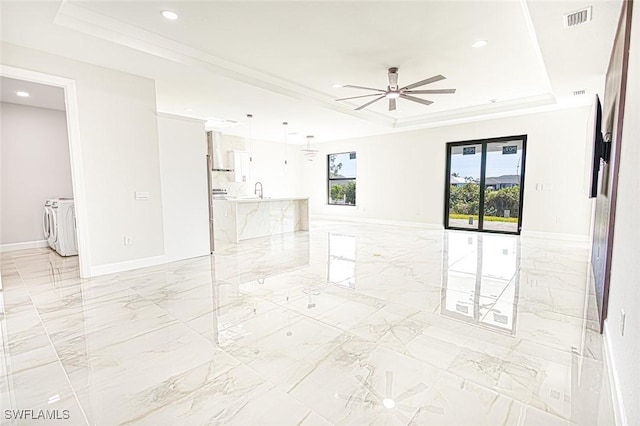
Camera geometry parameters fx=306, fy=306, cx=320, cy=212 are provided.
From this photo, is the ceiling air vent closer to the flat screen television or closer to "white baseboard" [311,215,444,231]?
the flat screen television

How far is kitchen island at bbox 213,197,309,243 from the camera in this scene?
255 inches

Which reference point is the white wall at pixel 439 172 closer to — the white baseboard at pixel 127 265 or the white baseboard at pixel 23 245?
the white baseboard at pixel 127 265

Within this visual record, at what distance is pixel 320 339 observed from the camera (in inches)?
91.6

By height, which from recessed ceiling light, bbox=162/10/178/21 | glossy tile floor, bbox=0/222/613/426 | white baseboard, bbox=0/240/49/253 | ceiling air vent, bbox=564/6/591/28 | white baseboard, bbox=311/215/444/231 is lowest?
glossy tile floor, bbox=0/222/613/426

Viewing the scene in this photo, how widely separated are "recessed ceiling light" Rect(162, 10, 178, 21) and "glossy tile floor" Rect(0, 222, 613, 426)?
116 inches

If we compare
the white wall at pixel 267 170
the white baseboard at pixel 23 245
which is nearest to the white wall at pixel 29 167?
the white baseboard at pixel 23 245

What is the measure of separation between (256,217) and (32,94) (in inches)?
172

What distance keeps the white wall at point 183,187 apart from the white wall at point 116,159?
0.16 m

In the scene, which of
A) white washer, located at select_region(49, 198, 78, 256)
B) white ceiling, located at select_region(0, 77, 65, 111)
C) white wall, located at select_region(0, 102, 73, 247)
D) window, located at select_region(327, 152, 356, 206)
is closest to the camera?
→ white ceiling, located at select_region(0, 77, 65, 111)

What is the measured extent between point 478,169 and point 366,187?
330 cm

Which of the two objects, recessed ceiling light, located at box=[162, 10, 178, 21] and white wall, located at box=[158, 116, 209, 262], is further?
white wall, located at box=[158, 116, 209, 262]

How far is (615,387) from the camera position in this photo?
5.52 ft

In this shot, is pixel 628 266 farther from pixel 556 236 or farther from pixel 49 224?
pixel 49 224

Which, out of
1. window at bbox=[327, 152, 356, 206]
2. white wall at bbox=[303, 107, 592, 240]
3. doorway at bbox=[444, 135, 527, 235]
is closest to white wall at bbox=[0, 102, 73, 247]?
white wall at bbox=[303, 107, 592, 240]
